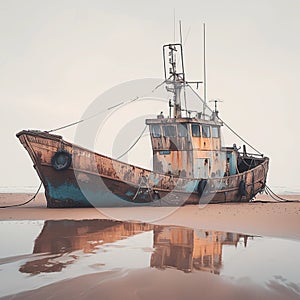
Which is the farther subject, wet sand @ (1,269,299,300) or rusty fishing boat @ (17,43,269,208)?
rusty fishing boat @ (17,43,269,208)

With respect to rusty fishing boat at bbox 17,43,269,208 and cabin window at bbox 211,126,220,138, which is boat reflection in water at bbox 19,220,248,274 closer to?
rusty fishing boat at bbox 17,43,269,208

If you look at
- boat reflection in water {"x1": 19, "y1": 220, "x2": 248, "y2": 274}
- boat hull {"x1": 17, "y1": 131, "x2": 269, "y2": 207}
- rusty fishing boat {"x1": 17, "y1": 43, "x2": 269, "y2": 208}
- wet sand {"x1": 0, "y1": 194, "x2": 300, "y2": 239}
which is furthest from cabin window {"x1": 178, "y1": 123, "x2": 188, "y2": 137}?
boat reflection in water {"x1": 19, "y1": 220, "x2": 248, "y2": 274}

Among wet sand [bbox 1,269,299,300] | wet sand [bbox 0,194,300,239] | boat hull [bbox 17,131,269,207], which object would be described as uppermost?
boat hull [bbox 17,131,269,207]

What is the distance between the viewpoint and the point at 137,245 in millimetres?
5781

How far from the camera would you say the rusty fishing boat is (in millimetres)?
11742

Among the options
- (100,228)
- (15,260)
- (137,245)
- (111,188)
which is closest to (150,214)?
(111,188)

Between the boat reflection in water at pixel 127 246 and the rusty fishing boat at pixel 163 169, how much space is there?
3.37 metres

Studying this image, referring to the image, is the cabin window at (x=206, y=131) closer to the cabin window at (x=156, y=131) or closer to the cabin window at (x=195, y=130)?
the cabin window at (x=195, y=130)

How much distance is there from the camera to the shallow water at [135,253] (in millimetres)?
3943

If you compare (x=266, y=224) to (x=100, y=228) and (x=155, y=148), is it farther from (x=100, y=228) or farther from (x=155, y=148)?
(x=155, y=148)

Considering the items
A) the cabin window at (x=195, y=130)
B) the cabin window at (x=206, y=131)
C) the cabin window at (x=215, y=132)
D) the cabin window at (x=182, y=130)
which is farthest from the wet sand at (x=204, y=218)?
the cabin window at (x=215, y=132)

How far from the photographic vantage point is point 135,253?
5121mm

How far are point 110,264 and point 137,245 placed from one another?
55.9 inches

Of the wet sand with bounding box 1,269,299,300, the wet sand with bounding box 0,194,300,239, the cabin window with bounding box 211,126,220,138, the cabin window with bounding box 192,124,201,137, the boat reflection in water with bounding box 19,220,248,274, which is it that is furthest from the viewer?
the cabin window with bounding box 211,126,220,138
